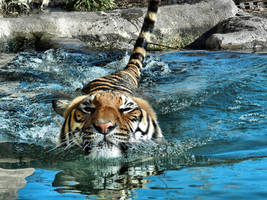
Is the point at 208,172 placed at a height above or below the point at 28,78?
below

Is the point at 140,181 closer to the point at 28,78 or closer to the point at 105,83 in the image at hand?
the point at 105,83

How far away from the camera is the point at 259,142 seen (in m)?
3.22

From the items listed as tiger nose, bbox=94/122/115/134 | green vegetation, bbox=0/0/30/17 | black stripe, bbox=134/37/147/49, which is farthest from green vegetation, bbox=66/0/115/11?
tiger nose, bbox=94/122/115/134

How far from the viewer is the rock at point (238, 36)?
27.2ft

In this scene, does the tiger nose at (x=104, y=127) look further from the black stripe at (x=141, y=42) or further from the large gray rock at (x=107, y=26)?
the large gray rock at (x=107, y=26)

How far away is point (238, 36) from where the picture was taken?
27.8 ft

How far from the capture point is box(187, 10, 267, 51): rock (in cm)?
830

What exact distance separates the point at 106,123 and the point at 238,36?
649cm

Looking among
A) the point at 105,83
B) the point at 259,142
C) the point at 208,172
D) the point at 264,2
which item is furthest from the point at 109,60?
the point at 264,2

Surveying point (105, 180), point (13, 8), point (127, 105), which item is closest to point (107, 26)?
point (13, 8)

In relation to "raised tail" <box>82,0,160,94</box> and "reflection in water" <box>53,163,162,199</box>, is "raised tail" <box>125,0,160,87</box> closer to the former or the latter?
"raised tail" <box>82,0,160,94</box>

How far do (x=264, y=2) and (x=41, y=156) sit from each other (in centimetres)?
1056

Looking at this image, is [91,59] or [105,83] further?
[91,59]

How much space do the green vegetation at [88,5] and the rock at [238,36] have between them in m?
3.57
